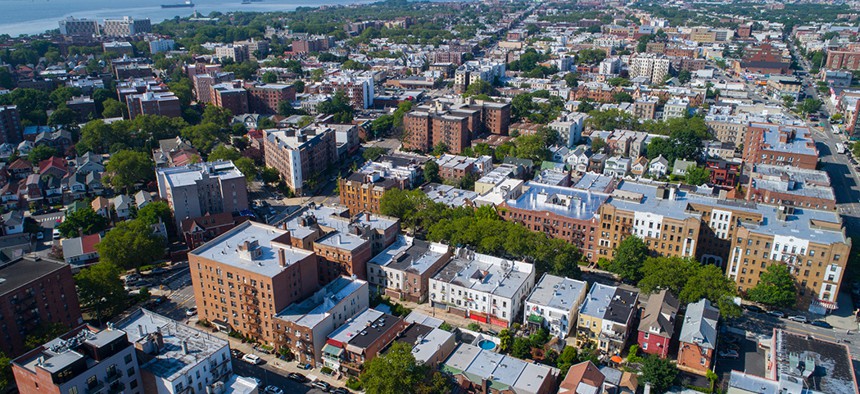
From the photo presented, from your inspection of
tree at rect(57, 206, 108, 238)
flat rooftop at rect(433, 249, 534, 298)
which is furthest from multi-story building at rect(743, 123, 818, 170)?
tree at rect(57, 206, 108, 238)

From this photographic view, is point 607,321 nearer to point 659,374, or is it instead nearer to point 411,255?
point 659,374

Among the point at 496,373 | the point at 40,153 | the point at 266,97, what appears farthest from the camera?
the point at 266,97

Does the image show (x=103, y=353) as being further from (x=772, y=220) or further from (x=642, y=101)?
(x=642, y=101)

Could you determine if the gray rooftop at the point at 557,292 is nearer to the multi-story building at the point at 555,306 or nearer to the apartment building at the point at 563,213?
the multi-story building at the point at 555,306

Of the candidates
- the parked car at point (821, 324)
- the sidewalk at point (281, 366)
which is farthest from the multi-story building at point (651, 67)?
the sidewalk at point (281, 366)

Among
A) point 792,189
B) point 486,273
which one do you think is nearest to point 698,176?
point 792,189

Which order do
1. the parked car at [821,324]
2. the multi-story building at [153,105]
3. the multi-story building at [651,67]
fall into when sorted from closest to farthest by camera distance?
the parked car at [821,324] < the multi-story building at [153,105] < the multi-story building at [651,67]
